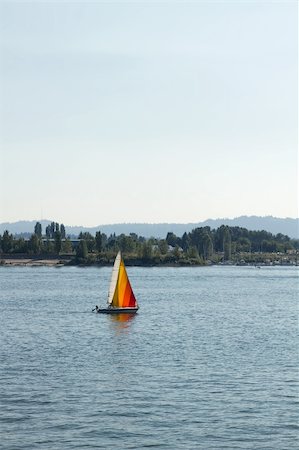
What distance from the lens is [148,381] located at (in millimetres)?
54969

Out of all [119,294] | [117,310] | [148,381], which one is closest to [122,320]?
[117,310]

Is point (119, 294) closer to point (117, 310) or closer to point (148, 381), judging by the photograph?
point (117, 310)

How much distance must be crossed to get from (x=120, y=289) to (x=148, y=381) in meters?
47.0

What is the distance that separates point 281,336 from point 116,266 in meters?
25.4

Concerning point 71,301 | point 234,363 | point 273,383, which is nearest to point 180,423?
point 273,383

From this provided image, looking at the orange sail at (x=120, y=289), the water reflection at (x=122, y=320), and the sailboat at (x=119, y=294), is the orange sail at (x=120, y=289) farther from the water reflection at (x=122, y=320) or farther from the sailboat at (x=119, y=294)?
the water reflection at (x=122, y=320)

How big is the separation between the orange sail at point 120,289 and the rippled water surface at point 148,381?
223 cm

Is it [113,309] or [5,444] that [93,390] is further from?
[113,309]

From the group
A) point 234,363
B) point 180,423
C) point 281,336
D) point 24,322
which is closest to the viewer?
point 180,423

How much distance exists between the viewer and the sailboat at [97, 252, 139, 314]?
99438mm

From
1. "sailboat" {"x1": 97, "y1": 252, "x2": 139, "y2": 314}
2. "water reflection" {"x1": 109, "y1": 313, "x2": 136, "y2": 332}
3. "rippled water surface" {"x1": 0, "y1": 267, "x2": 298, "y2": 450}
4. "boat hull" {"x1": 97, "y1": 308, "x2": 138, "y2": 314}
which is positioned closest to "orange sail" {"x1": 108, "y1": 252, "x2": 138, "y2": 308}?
"sailboat" {"x1": 97, "y1": 252, "x2": 139, "y2": 314}

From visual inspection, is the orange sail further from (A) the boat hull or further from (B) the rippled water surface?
(B) the rippled water surface

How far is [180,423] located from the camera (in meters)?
44.0

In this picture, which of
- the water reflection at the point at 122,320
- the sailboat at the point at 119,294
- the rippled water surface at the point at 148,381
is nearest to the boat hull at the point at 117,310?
the sailboat at the point at 119,294
